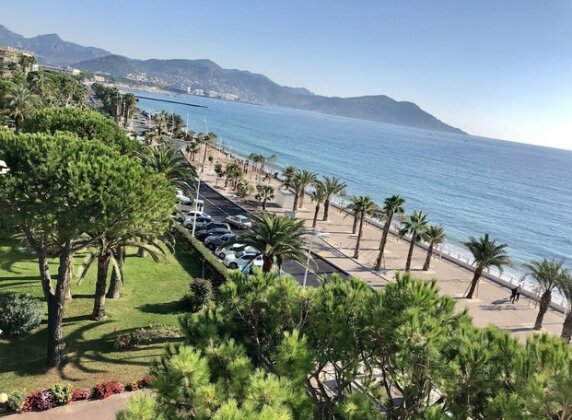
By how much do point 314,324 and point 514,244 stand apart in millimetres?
69170

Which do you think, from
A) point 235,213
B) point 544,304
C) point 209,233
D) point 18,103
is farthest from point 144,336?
point 18,103

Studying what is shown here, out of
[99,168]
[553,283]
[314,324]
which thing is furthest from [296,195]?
[314,324]

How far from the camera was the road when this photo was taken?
34156 millimetres

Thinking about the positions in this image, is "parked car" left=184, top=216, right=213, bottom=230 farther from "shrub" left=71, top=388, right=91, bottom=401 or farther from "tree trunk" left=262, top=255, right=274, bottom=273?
"shrub" left=71, top=388, right=91, bottom=401

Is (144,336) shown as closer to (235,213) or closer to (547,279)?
(547,279)

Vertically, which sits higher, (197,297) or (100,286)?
(100,286)

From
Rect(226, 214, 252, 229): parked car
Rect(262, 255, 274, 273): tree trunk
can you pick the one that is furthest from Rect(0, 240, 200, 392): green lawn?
Rect(226, 214, 252, 229): parked car

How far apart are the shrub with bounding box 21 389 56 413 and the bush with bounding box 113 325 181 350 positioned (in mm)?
3975

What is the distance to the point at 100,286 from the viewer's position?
20047 mm

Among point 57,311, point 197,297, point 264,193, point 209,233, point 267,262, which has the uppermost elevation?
point 267,262

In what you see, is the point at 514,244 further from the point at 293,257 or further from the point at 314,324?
the point at 314,324

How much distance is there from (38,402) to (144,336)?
16.6ft

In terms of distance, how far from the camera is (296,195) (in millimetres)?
54375

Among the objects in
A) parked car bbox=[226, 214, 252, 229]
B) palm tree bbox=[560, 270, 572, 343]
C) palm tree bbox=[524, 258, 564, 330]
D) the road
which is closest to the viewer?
palm tree bbox=[560, 270, 572, 343]
